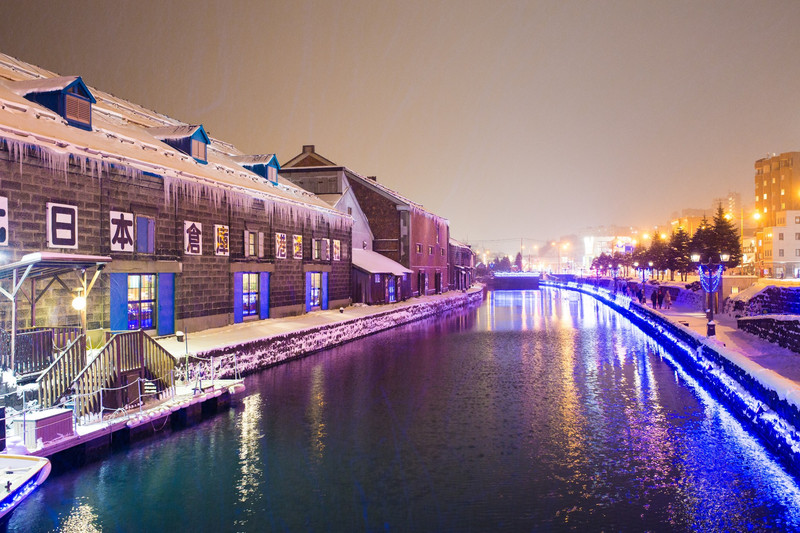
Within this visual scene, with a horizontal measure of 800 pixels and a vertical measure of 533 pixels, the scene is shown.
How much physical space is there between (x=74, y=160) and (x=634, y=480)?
706 inches

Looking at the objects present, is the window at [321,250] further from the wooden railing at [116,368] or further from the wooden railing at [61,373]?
the wooden railing at [61,373]

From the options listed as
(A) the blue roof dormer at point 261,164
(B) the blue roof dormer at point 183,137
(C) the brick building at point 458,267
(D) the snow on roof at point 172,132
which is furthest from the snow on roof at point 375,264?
(C) the brick building at point 458,267

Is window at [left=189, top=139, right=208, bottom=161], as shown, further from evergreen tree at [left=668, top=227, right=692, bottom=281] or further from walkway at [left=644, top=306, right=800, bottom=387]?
evergreen tree at [left=668, top=227, right=692, bottom=281]

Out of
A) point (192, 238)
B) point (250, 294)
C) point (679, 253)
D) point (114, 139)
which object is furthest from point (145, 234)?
point (679, 253)

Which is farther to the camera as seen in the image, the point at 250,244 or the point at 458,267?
the point at 458,267

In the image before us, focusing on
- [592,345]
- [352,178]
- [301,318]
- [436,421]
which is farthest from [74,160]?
[352,178]

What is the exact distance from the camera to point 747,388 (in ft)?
52.5

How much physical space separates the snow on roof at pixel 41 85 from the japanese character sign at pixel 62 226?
4330mm

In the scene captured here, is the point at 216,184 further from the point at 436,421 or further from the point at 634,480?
the point at 634,480

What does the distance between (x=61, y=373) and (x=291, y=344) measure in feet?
42.6

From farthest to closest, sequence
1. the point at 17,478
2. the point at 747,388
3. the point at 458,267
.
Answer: the point at 458,267 → the point at 747,388 → the point at 17,478

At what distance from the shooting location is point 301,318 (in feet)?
Answer: 111

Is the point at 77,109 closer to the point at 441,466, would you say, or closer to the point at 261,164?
the point at 261,164

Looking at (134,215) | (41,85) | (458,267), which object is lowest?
(458,267)
